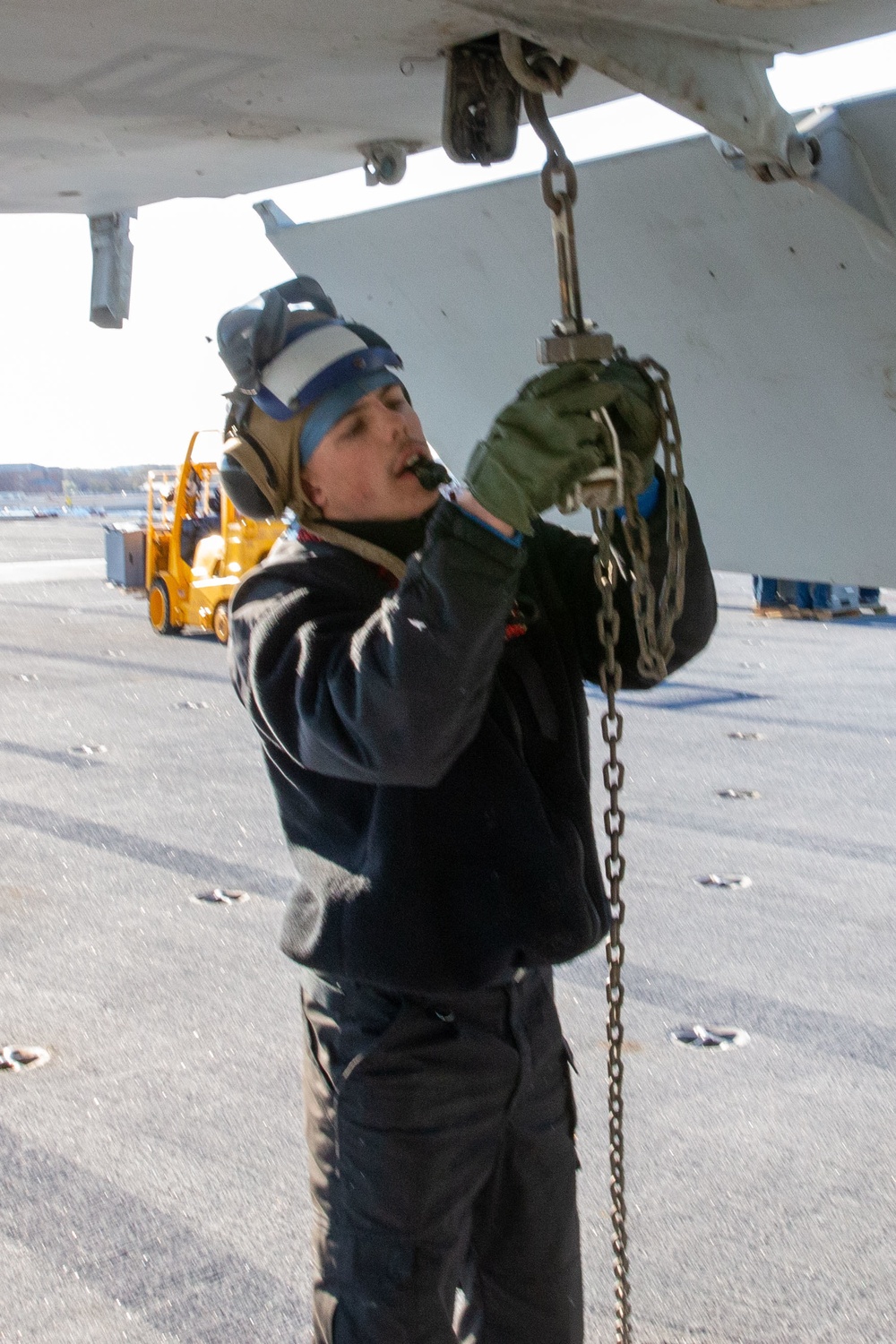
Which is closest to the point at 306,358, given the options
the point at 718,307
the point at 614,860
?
the point at 718,307

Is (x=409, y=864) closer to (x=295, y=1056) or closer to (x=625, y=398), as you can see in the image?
(x=625, y=398)

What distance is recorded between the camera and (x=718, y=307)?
1.89 meters

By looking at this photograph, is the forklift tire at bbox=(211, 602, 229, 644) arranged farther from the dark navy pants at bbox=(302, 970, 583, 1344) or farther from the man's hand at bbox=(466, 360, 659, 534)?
the man's hand at bbox=(466, 360, 659, 534)

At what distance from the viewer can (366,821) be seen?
1.77 meters

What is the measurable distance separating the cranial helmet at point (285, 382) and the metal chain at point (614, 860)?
409 millimetres

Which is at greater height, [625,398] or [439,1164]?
[625,398]

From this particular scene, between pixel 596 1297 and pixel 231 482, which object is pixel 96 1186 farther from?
pixel 231 482

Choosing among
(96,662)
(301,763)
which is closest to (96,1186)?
(301,763)

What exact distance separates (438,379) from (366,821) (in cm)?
94

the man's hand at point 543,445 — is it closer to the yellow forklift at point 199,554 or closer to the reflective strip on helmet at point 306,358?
the reflective strip on helmet at point 306,358

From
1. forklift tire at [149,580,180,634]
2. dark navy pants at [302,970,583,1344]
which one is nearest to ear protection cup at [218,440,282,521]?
dark navy pants at [302,970,583,1344]

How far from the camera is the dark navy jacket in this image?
4.82ft

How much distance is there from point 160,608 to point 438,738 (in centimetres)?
1150

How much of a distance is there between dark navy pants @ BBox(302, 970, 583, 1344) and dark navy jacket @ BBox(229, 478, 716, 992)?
9cm
